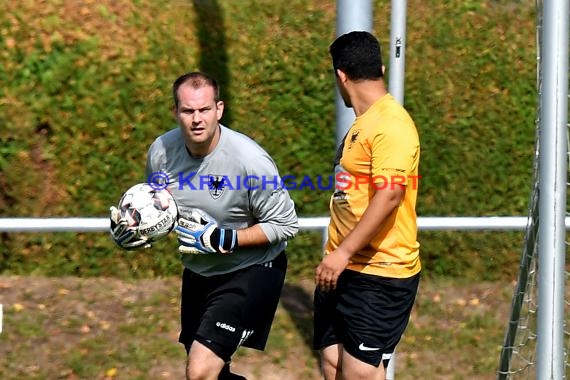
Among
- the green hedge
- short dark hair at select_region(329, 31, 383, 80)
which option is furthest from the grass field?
short dark hair at select_region(329, 31, 383, 80)

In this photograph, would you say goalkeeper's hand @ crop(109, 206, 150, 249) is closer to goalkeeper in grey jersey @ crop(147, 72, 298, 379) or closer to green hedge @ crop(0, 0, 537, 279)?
goalkeeper in grey jersey @ crop(147, 72, 298, 379)

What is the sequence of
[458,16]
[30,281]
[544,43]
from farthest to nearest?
[458,16]
[30,281]
[544,43]

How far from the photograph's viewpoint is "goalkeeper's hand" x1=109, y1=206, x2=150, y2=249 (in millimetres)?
5242

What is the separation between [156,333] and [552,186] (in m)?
3.47

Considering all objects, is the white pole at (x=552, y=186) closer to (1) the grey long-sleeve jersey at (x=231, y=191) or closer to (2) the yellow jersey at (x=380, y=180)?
(2) the yellow jersey at (x=380, y=180)

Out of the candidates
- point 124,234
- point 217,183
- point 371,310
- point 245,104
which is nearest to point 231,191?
point 217,183

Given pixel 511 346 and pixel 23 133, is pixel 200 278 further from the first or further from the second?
pixel 23 133

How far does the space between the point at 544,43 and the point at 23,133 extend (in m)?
4.62

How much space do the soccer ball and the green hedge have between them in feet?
10.1

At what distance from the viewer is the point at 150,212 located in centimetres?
520

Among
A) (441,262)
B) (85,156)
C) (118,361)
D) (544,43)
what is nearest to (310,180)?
(441,262)

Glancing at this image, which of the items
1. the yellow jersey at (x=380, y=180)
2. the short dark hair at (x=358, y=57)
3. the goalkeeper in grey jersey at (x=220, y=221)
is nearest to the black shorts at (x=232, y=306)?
the goalkeeper in grey jersey at (x=220, y=221)

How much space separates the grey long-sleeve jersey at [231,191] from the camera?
5.28 m

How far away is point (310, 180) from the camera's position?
8.60 m
